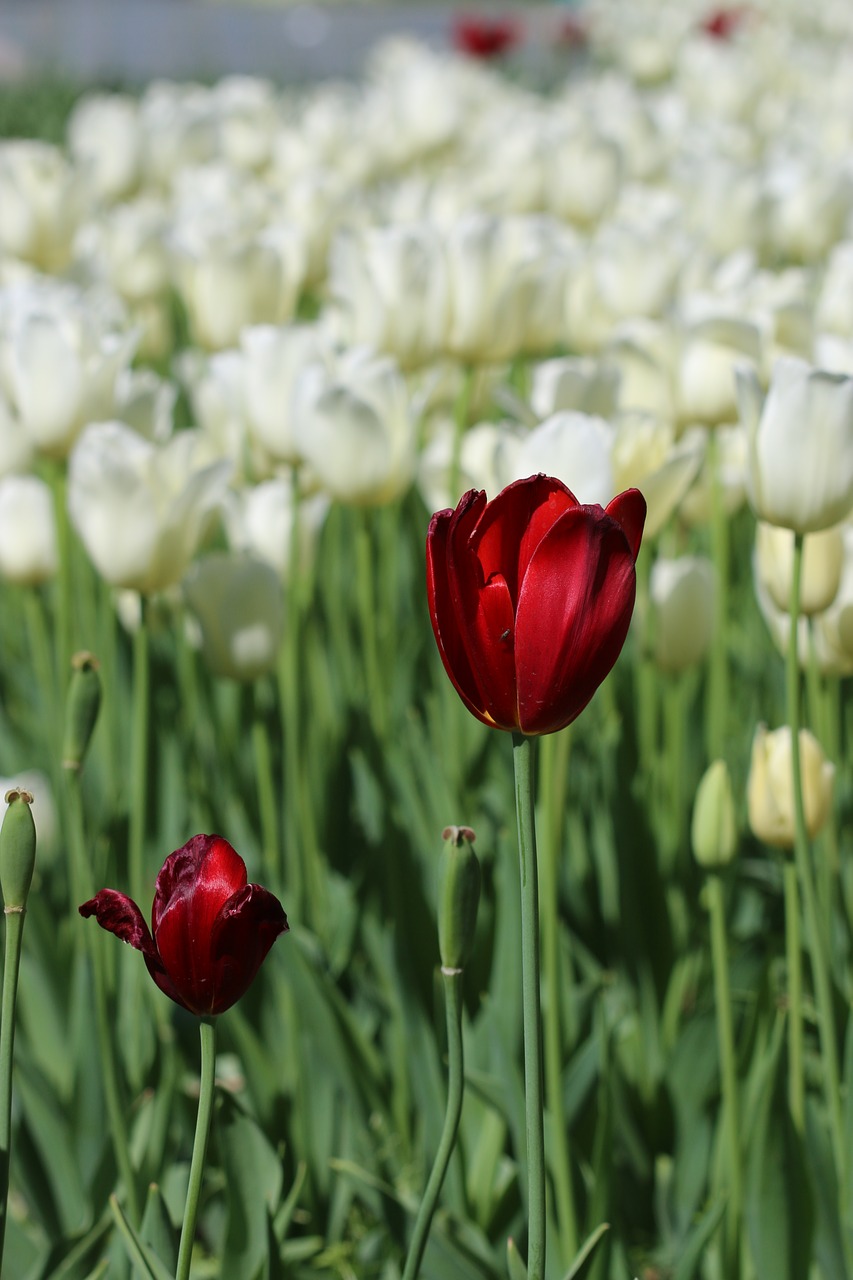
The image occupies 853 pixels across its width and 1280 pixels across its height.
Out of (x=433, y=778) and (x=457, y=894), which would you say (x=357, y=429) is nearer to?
→ (x=433, y=778)

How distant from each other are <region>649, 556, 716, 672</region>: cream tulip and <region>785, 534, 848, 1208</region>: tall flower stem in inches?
13.5

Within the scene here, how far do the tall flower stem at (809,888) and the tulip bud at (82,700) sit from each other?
20.0 inches

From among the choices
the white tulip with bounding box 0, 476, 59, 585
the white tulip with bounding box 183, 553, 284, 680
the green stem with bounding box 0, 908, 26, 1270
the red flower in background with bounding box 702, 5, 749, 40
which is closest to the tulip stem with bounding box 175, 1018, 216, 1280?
the green stem with bounding box 0, 908, 26, 1270

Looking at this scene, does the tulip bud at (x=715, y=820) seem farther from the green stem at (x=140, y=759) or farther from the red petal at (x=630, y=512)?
the green stem at (x=140, y=759)

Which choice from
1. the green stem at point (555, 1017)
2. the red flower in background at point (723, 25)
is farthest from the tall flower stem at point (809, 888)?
the red flower in background at point (723, 25)

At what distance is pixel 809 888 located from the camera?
1105mm

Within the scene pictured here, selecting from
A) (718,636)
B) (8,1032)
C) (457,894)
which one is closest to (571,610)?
(457,894)

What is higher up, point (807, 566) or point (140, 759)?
point (807, 566)

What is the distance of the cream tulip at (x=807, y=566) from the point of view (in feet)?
4.01

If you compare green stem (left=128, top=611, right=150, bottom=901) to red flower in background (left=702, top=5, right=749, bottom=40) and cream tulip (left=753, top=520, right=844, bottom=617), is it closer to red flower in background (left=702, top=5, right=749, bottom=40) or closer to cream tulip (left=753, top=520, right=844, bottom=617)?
cream tulip (left=753, top=520, right=844, bottom=617)

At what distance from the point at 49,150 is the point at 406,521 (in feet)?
3.40

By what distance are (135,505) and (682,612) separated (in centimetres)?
56

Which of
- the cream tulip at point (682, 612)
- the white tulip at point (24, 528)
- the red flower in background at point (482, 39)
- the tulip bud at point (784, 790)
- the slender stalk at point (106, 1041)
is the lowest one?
the slender stalk at point (106, 1041)

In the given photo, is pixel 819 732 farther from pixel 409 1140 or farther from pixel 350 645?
pixel 350 645
